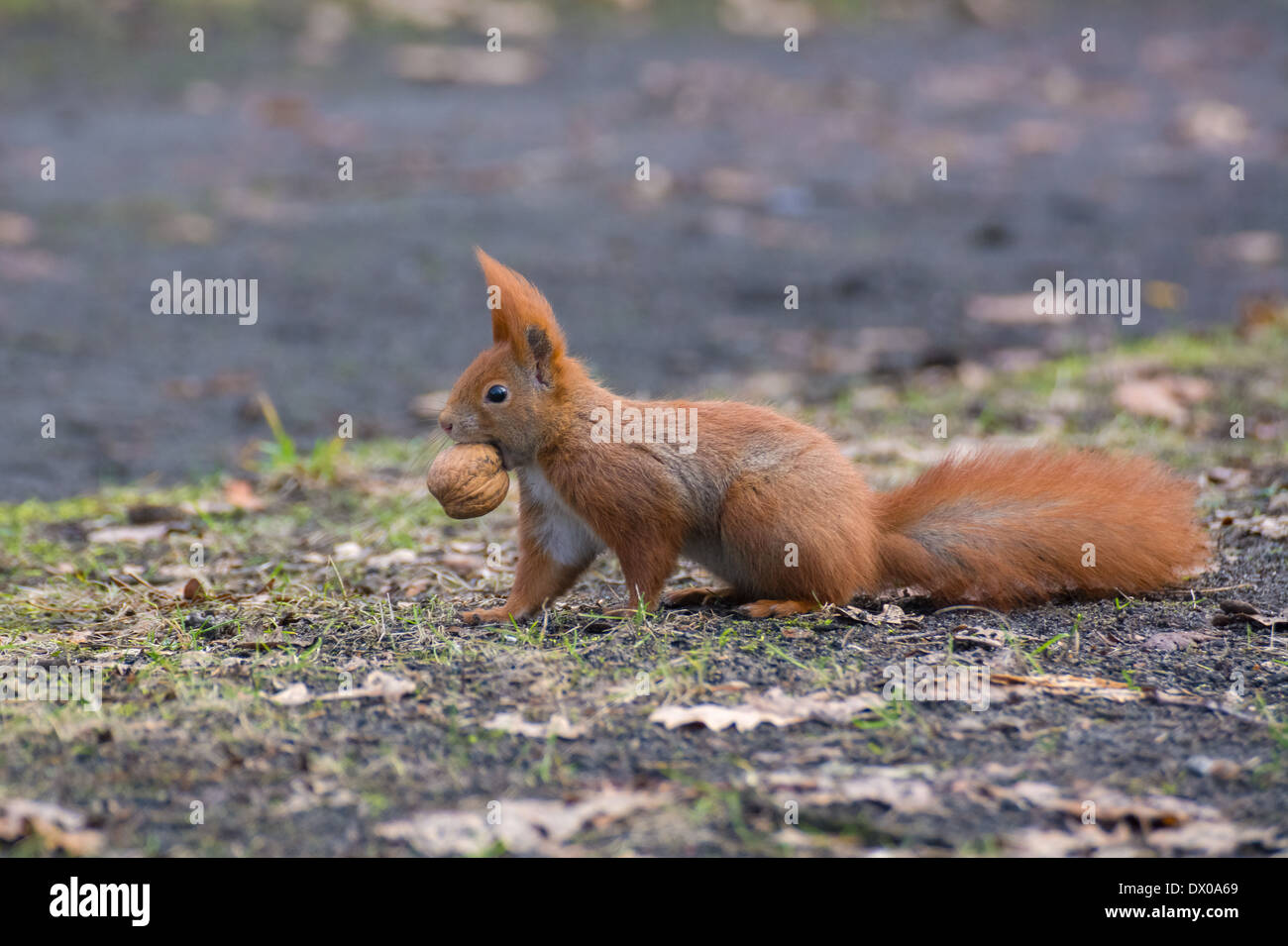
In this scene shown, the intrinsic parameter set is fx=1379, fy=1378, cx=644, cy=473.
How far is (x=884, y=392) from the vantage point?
629 cm

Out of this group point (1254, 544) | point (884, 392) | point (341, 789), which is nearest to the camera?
point (341, 789)

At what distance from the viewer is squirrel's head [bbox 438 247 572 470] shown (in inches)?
124

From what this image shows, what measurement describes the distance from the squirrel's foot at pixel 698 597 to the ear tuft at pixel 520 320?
0.71 meters

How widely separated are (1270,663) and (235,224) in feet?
24.7

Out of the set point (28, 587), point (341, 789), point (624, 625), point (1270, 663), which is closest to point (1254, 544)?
point (1270, 663)

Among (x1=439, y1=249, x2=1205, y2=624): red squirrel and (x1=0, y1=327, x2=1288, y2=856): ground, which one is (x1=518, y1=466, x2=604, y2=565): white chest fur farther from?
(x1=0, y1=327, x2=1288, y2=856): ground

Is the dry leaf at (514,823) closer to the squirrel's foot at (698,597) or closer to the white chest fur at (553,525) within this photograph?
the white chest fur at (553,525)

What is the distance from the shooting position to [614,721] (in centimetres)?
263

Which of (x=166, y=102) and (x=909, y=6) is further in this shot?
(x=909, y=6)

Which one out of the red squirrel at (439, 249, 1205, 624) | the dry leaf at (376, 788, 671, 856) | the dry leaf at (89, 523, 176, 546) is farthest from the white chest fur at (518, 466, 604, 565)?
the dry leaf at (89, 523, 176, 546)

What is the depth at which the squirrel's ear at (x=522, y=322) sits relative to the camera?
10.3 ft

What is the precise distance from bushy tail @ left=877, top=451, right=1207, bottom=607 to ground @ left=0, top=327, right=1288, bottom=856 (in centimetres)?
9

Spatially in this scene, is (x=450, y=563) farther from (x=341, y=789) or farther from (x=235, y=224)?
(x=235, y=224)

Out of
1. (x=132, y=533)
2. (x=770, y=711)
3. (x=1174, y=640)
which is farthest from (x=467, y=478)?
(x=132, y=533)
